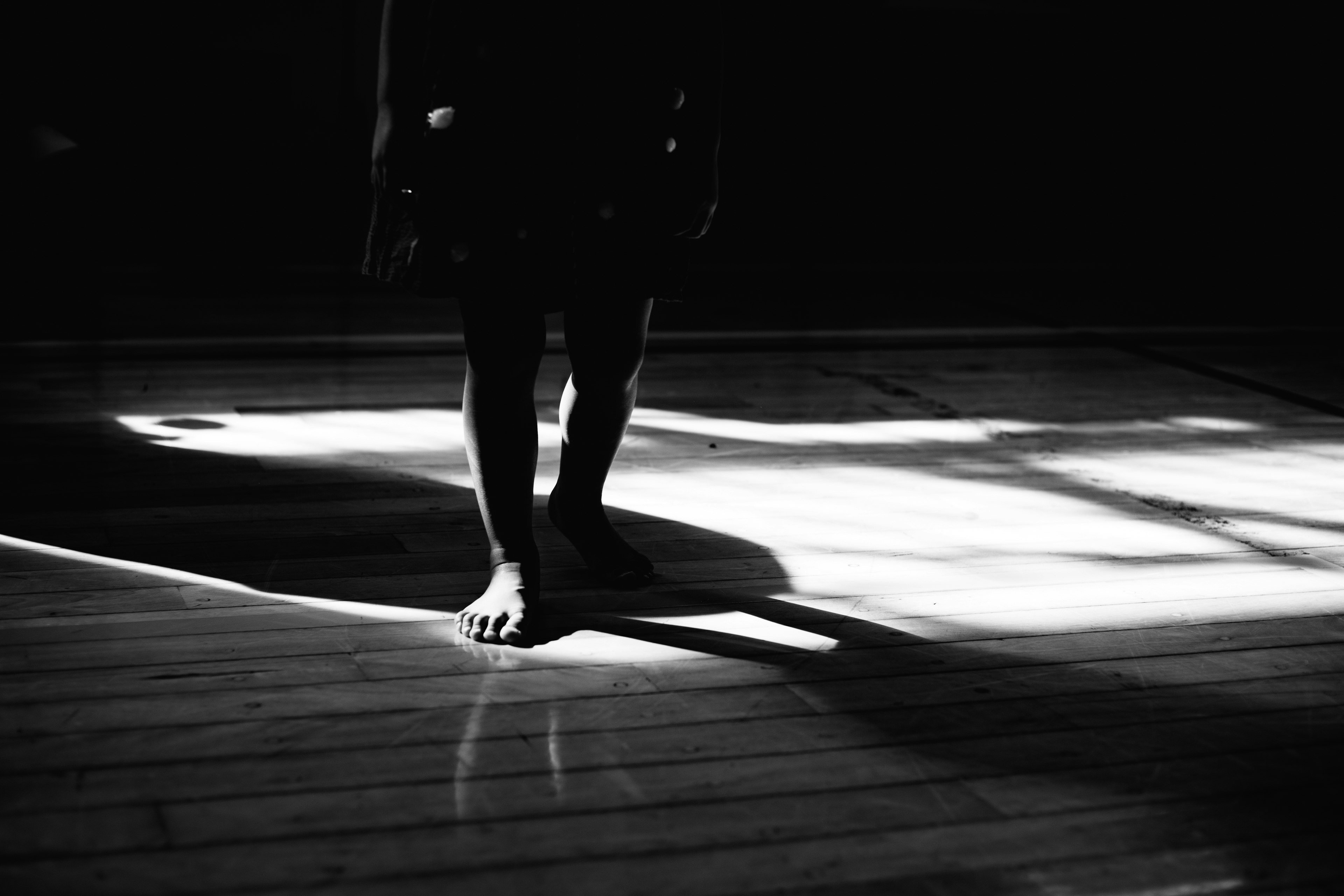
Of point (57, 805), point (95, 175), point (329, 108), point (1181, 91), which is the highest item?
point (1181, 91)

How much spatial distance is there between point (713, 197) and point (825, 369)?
7.01 ft

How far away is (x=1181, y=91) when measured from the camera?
6.45 meters

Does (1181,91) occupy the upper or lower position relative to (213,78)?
upper

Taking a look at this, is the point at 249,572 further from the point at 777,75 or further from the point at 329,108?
the point at 777,75

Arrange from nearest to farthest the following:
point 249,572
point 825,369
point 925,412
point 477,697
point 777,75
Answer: point 477,697, point 249,572, point 925,412, point 825,369, point 777,75

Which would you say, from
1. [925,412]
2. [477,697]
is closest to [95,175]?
[925,412]

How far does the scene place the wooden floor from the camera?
48.9 inches

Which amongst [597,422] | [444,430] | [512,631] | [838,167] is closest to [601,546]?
[597,422]

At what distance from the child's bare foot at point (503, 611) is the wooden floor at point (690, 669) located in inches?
1.6

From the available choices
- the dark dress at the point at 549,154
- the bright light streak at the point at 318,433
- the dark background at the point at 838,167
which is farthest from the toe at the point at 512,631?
the dark background at the point at 838,167

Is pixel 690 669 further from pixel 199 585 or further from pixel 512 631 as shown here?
pixel 199 585

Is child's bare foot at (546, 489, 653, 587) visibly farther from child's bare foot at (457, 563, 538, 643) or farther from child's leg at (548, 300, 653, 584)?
child's bare foot at (457, 563, 538, 643)

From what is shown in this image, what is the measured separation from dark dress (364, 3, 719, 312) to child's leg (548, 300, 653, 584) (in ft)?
0.35

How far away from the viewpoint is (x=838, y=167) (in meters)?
6.24
